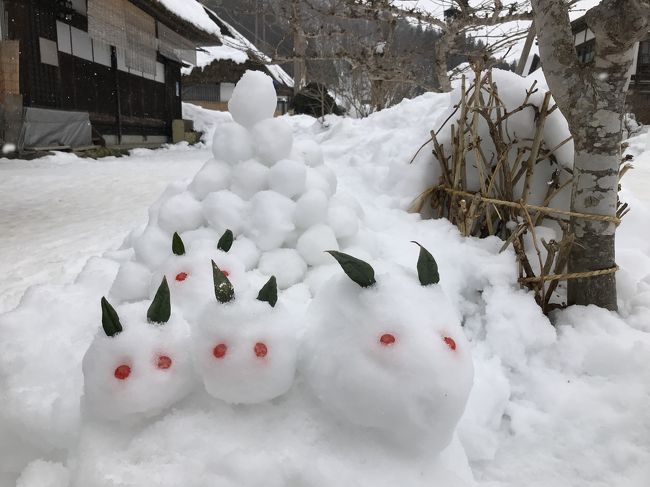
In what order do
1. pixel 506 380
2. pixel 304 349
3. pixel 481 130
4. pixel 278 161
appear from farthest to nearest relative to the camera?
pixel 481 130 → pixel 278 161 → pixel 506 380 → pixel 304 349

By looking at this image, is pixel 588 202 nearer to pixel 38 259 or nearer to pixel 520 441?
pixel 520 441

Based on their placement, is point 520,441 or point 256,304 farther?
point 520,441

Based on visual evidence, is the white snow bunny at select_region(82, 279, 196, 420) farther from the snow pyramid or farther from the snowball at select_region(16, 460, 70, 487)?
the snowball at select_region(16, 460, 70, 487)

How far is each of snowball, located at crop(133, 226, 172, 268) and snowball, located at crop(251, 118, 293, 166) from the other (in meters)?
0.49

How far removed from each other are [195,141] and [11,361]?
13.4 m

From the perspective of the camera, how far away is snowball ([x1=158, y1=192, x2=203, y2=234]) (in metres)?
1.78

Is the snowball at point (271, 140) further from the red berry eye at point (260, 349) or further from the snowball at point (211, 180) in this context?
the red berry eye at point (260, 349)

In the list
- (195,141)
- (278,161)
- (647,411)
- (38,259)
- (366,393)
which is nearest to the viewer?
(366,393)

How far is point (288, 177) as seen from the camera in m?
1.76

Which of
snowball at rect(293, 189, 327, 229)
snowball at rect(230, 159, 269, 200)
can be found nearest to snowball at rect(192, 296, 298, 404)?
snowball at rect(293, 189, 327, 229)

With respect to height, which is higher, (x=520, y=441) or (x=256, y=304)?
(x=256, y=304)

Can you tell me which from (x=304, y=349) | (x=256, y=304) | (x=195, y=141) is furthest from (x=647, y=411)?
(x=195, y=141)

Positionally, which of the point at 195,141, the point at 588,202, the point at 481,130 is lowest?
the point at 195,141

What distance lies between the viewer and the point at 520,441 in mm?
1258
